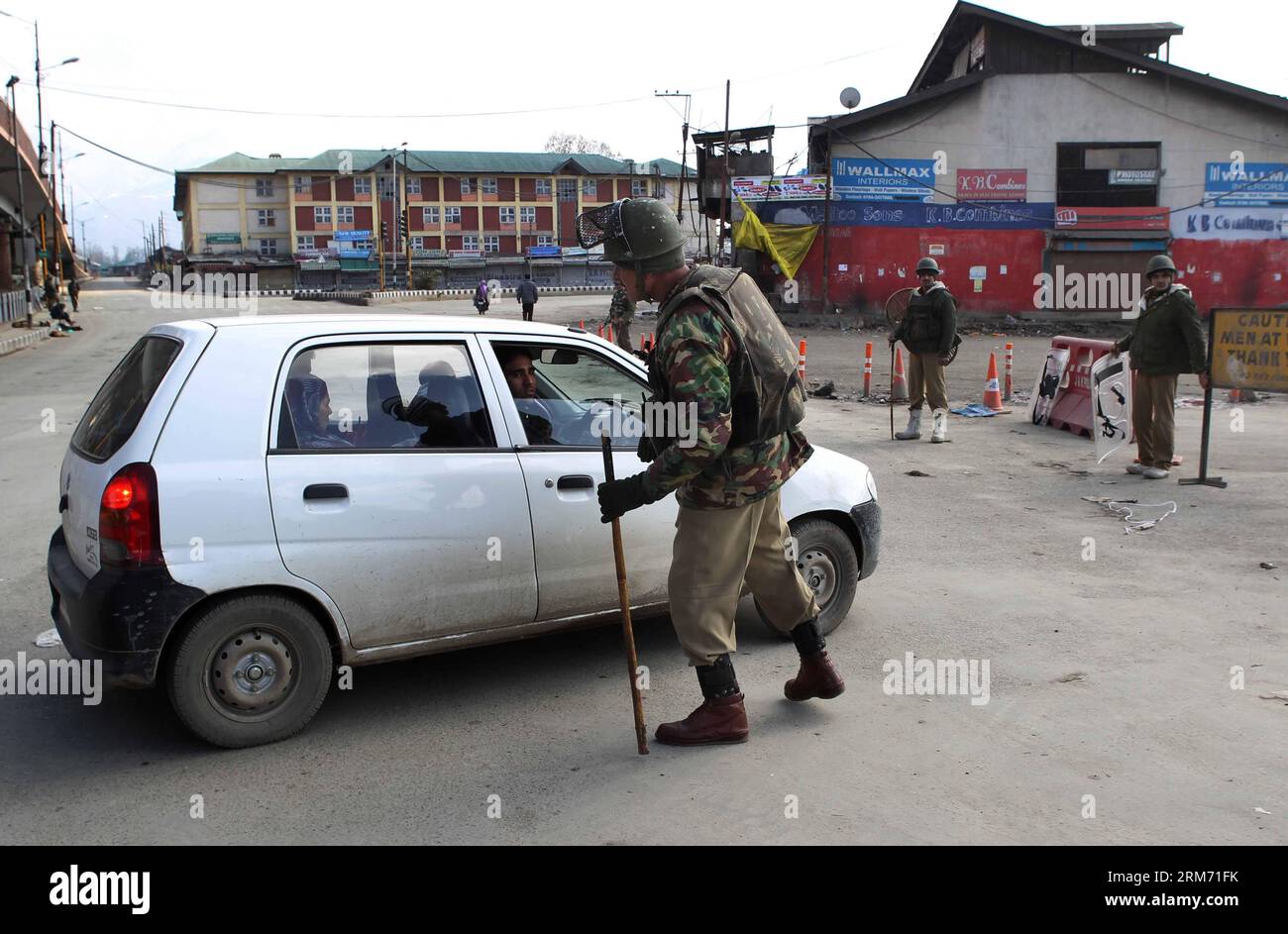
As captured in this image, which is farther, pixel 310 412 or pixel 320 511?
pixel 310 412

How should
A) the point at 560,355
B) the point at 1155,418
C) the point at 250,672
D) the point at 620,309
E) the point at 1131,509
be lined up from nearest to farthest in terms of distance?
the point at 250,672 → the point at 560,355 → the point at 1131,509 → the point at 1155,418 → the point at 620,309

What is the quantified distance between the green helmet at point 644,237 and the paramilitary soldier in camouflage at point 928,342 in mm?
8819

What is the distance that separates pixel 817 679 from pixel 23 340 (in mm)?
30196

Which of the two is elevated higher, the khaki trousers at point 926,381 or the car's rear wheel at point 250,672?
the khaki trousers at point 926,381

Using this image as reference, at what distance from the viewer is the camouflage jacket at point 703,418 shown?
12.6 feet

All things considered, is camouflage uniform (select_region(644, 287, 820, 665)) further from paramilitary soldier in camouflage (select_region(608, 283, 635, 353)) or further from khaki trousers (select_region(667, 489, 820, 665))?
Result: paramilitary soldier in camouflage (select_region(608, 283, 635, 353))

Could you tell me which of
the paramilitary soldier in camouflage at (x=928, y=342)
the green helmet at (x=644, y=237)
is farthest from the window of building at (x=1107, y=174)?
the green helmet at (x=644, y=237)

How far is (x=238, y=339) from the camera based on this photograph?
4352mm

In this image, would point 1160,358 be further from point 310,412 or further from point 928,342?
point 310,412

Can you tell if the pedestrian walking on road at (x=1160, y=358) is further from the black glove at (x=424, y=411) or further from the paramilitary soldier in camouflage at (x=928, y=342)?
the black glove at (x=424, y=411)

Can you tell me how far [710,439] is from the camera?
3.82 m

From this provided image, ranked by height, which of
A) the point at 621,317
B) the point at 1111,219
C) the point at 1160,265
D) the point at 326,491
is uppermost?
the point at 1111,219

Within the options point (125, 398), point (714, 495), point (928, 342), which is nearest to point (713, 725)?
point (714, 495)
